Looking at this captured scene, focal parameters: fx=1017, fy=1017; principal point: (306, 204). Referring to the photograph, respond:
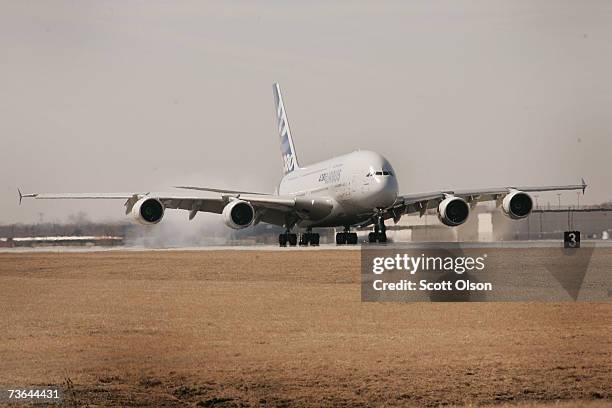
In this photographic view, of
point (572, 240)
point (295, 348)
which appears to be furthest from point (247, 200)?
point (295, 348)

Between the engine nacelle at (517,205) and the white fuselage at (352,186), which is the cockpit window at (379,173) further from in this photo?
the engine nacelle at (517,205)

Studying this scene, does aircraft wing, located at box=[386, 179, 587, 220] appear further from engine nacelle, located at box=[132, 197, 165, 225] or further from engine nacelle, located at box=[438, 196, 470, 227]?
engine nacelle, located at box=[132, 197, 165, 225]

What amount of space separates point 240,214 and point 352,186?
23.5 feet

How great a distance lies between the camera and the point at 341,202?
64.5m

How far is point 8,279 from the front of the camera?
39281 mm

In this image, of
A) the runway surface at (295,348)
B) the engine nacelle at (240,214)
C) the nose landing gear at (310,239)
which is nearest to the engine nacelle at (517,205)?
the nose landing gear at (310,239)

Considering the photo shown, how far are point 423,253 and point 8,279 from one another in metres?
18.7

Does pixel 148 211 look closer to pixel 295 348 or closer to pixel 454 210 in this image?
pixel 454 210

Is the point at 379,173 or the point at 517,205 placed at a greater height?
the point at 379,173

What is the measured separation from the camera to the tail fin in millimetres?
87625

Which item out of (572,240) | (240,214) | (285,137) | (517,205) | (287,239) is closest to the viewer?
(572,240)

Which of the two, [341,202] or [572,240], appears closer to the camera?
[572,240]

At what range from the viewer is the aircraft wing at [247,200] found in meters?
62.7

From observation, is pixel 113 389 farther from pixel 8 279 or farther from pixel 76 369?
pixel 8 279
